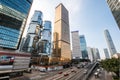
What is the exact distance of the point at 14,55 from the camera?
50.6 metres

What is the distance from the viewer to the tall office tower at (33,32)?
140675mm

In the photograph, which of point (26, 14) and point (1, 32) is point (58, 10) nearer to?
point (26, 14)

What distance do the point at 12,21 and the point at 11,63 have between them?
47.7 metres

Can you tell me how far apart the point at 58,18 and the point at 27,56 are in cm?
12675

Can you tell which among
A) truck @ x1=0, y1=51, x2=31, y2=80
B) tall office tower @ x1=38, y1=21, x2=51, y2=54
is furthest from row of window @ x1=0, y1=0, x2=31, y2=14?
tall office tower @ x1=38, y1=21, x2=51, y2=54

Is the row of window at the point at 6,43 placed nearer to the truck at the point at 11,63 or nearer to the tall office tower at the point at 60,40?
the truck at the point at 11,63

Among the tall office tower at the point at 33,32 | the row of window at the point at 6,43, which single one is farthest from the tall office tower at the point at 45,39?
the row of window at the point at 6,43

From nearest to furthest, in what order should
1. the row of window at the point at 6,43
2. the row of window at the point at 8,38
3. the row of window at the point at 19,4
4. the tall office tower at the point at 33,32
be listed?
the row of window at the point at 6,43 < the row of window at the point at 8,38 < the row of window at the point at 19,4 < the tall office tower at the point at 33,32

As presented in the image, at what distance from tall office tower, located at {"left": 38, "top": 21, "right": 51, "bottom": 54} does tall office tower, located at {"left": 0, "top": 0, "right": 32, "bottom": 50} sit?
55505 millimetres

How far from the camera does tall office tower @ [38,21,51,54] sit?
144 metres

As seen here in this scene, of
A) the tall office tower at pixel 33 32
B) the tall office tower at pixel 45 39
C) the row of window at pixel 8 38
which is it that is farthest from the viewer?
the tall office tower at pixel 45 39

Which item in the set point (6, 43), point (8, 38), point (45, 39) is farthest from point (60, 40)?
point (6, 43)

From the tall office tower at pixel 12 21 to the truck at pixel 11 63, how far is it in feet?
97.0

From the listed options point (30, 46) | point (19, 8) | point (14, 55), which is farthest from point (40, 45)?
point (14, 55)
